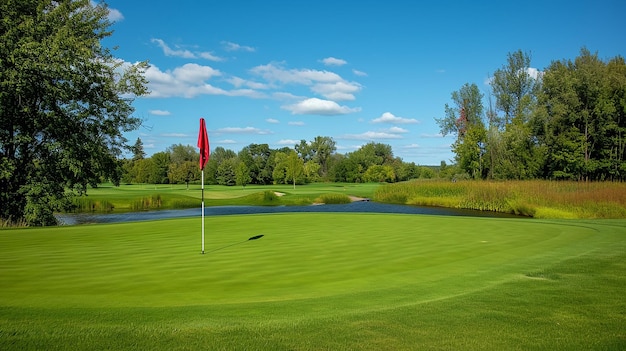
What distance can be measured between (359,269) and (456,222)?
362 inches

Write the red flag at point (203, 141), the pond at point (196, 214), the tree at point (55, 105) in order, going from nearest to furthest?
the red flag at point (203, 141), the tree at point (55, 105), the pond at point (196, 214)

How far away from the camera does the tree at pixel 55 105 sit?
18.2 meters

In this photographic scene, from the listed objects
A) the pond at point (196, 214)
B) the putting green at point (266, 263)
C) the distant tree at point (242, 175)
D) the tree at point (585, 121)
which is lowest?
the pond at point (196, 214)

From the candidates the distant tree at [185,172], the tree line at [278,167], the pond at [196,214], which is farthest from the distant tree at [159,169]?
the pond at [196,214]

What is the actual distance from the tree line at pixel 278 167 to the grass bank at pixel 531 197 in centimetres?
3362

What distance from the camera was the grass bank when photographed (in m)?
23.4

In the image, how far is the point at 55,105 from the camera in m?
20.6

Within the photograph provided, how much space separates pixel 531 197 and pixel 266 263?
26.1 m

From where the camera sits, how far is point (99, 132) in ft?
74.7


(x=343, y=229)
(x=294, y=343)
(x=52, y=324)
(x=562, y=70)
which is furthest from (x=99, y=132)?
(x=562, y=70)

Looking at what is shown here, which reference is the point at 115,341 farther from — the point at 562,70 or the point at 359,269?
the point at 562,70

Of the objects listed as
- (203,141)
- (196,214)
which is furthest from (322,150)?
(203,141)

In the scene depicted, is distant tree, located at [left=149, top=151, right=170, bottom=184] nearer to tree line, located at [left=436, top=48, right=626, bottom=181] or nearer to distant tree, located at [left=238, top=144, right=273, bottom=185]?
distant tree, located at [left=238, top=144, right=273, bottom=185]

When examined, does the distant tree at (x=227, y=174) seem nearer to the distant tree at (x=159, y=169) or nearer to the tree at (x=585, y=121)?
the distant tree at (x=159, y=169)
